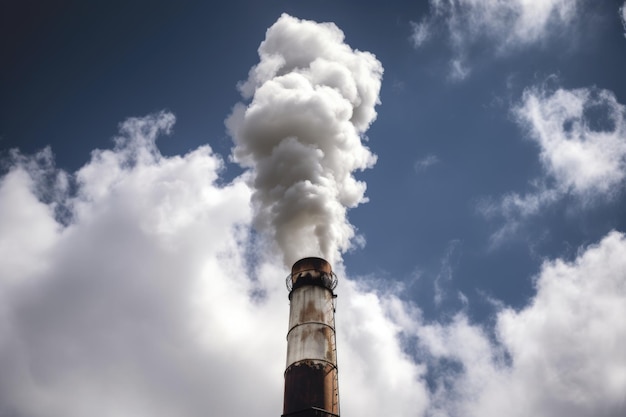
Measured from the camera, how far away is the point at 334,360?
1362cm

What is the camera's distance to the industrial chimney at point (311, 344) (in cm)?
1258

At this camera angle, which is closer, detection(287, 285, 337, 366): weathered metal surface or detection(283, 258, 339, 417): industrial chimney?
detection(283, 258, 339, 417): industrial chimney

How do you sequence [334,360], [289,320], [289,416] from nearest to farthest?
[289,416], [334,360], [289,320]

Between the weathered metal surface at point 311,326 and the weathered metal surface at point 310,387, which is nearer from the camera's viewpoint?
the weathered metal surface at point 310,387

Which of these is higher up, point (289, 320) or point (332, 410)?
point (289, 320)

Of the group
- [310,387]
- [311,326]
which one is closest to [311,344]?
[311,326]

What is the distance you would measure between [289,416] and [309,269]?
14.0ft

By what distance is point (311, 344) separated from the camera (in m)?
13.6

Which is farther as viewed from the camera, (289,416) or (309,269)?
(309,269)

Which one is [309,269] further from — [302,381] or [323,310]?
[302,381]

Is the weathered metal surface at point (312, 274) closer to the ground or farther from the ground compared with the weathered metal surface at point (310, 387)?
farther from the ground

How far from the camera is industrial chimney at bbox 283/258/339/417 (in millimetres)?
12578

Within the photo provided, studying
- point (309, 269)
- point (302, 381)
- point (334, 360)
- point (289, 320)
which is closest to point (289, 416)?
point (302, 381)

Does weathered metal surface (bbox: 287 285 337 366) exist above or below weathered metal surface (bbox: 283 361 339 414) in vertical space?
above
